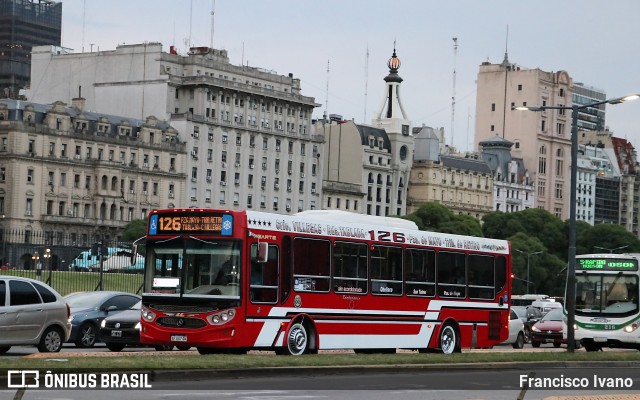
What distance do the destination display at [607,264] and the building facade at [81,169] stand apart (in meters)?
92.6

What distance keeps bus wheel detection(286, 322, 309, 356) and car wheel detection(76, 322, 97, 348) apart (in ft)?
26.8

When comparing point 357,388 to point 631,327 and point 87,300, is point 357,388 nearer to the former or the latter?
point 87,300

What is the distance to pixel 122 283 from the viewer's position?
7419cm

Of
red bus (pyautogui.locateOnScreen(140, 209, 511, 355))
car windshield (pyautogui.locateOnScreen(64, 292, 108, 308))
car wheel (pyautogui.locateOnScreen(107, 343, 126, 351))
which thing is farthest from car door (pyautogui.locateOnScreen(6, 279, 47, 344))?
car windshield (pyautogui.locateOnScreen(64, 292, 108, 308))

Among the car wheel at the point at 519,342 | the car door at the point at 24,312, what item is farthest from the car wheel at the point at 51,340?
the car wheel at the point at 519,342

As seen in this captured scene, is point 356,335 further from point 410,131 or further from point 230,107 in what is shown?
point 410,131

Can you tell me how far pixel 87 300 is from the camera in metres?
42.3

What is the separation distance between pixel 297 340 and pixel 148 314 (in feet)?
11.4

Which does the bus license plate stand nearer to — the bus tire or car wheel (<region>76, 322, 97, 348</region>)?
car wheel (<region>76, 322, 97, 348</region>)

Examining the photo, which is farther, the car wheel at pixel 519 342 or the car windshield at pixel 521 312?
the car windshield at pixel 521 312

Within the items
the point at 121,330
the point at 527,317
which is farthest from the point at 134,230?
the point at 121,330

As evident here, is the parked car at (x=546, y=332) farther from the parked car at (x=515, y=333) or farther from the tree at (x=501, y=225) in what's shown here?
the tree at (x=501, y=225)

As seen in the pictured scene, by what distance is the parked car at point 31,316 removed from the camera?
3322 cm

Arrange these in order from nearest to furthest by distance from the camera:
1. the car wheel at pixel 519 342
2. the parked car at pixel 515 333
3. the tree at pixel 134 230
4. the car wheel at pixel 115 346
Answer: the car wheel at pixel 115 346 < the parked car at pixel 515 333 < the car wheel at pixel 519 342 < the tree at pixel 134 230
